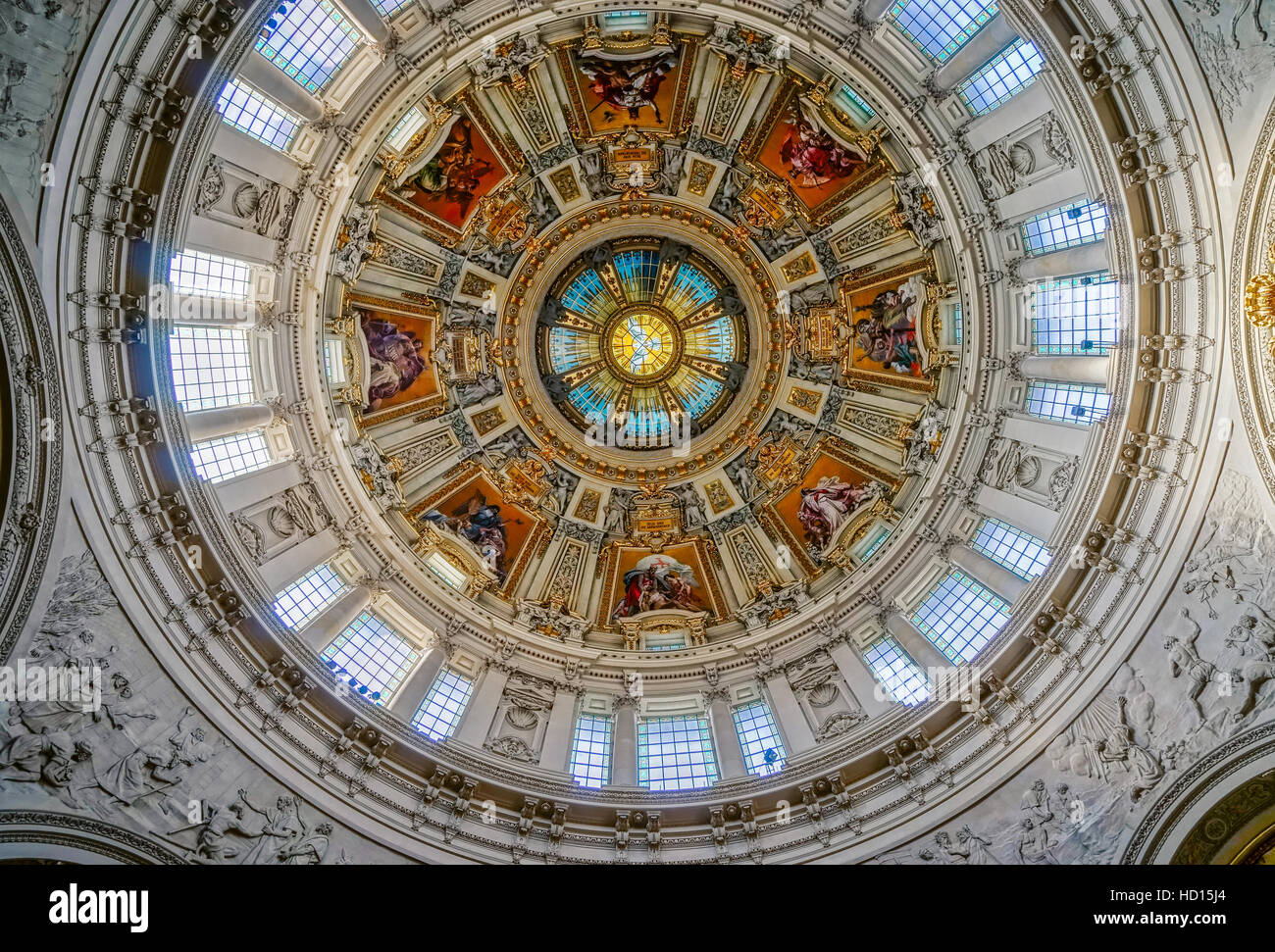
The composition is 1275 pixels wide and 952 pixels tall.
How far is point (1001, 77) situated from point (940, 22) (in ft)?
8.43

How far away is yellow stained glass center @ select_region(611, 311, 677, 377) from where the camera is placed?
3788 centimetres

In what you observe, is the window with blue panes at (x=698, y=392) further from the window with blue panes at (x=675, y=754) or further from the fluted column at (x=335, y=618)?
the fluted column at (x=335, y=618)

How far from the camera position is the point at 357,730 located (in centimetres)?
2469

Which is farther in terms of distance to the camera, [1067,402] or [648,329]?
[648,329]

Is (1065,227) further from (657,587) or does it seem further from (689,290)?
(657,587)

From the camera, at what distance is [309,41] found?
23844 millimetres

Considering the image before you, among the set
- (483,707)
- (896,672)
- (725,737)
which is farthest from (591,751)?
(896,672)

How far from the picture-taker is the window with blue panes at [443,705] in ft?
89.5

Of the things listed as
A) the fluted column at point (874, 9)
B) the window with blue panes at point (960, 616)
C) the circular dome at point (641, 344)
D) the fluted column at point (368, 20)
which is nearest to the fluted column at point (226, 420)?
the fluted column at point (368, 20)

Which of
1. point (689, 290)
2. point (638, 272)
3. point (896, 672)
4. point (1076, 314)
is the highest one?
point (638, 272)

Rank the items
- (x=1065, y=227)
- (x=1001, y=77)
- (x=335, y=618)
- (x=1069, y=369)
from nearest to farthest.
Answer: (x=1001, y=77) → (x=1065, y=227) → (x=1069, y=369) → (x=335, y=618)

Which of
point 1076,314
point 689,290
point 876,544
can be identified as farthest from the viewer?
point 689,290
